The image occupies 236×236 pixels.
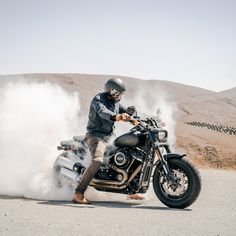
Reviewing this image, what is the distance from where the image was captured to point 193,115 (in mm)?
Answer: 61688

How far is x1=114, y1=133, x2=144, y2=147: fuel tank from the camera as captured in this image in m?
8.45

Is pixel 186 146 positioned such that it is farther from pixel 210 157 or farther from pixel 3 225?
pixel 3 225

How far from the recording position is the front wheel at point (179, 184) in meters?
7.83

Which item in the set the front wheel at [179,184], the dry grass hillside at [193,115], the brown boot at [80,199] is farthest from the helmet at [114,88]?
the dry grass hillside at [193,115]

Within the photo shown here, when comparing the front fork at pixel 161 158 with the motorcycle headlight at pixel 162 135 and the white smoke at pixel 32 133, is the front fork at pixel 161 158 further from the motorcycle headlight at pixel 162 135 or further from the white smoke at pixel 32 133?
the white smoke at pixel 32 133

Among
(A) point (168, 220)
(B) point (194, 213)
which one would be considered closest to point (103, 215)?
(A) point (168, 220)

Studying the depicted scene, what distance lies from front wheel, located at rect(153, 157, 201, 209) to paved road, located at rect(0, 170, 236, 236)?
0.58 feet

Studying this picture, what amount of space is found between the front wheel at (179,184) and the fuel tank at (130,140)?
56cm

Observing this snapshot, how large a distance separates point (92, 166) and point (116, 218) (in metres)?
1.88

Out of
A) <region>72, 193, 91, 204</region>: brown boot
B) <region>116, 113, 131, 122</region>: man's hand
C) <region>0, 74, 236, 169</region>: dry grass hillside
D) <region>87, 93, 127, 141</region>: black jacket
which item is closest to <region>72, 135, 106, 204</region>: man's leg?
<region>72, 193, 91, 204</region>: brown boot

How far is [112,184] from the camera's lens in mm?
8555

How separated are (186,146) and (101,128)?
68.4 feet

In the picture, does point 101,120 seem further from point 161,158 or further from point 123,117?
point 161,158

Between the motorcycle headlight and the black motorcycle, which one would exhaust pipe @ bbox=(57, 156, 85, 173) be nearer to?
the black motorcycle
